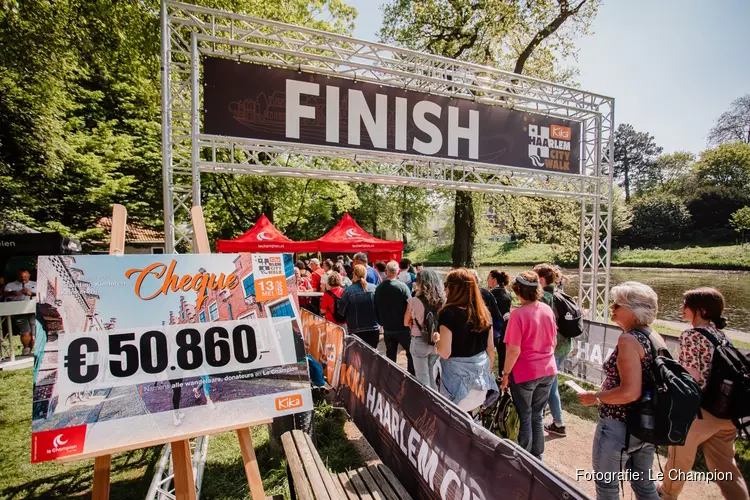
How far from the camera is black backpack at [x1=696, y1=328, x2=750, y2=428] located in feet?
8.31

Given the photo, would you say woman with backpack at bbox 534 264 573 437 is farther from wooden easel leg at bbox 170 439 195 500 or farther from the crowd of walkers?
wooden easel leg at bbox 170 439 195 500

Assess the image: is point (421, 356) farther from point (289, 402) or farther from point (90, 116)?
point (90, 116)

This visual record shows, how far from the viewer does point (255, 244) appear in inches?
393

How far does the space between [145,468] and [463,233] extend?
40.2 feet

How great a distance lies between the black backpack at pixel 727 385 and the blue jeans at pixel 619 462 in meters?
0.71

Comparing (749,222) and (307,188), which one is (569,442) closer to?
(307,188)

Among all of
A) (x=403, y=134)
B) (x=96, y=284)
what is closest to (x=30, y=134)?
(x=403, y=134)

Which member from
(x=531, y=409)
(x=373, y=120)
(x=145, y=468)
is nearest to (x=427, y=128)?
(x=373, y=120)

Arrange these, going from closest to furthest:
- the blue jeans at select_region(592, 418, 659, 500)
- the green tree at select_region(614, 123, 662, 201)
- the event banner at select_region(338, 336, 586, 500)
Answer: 1. the event banner at select_region(338, 336, 586, 500)
2. the blue jeans at select_region(592, 418, 659, 500)
3. the green tree at select_region(614, 123, 662, 201)

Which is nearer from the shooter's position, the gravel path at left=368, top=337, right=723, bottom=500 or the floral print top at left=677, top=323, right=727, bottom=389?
the floral print top at left=677, top=323, right=727, bottom=389

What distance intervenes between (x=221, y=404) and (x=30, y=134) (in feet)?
36.1

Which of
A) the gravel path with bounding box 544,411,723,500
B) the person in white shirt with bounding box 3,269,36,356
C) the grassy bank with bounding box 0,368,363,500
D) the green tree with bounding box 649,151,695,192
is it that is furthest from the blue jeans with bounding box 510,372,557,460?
the green tree with bounding box 649,151,695,192

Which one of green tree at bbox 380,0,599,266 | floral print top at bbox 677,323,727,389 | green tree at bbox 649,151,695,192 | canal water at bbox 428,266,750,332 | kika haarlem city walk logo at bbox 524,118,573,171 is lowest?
canal water at bbox 428,266,750,332

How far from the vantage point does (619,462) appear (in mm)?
2311
